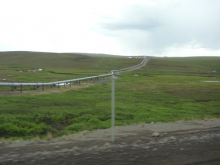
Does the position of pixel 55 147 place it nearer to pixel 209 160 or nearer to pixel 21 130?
pixel 21 130

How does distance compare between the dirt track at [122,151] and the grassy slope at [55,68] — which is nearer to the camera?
the dirt track at [122,151]

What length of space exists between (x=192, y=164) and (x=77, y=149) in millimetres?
2897

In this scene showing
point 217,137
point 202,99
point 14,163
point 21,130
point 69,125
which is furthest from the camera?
point 202,99

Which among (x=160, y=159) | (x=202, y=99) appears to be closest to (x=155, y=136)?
(x=160, y=159)

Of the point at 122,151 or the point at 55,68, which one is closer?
the point at 122,151

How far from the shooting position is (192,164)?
547 centimetres

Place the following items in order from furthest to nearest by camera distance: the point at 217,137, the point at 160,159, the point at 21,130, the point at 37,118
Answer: the point at 37,118 → the point at 21,130 → the point at 217,137 → the point at 160,159

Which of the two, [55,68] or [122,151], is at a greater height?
[55,68]

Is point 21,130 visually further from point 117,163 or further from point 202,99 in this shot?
point 202,99

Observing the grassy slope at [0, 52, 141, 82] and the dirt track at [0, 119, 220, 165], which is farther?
the grassy slope at [0, 52, 141, 82]

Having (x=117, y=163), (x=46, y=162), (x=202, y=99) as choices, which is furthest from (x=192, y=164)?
(x=202, y=99)

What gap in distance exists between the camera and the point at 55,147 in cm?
625

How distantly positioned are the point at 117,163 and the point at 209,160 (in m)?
2.32

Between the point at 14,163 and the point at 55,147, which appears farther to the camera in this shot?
the point at 55,147
